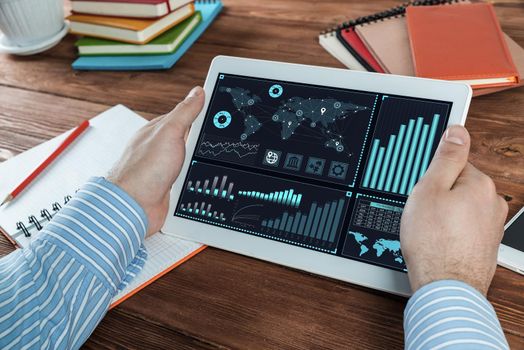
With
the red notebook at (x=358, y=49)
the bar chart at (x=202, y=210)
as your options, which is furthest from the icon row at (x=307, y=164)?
the red notebook at (x=358, y=49)

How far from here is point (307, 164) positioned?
0.81m

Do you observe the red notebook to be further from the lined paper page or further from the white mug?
the white mug

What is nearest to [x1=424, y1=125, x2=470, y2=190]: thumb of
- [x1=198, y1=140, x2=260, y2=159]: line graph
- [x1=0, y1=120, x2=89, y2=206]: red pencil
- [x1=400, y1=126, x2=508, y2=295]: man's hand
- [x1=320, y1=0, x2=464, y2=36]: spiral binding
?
[x1=400, y1=126, x2=508, y2=295]: man's hand

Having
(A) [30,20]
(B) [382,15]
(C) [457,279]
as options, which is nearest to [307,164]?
(C) [457,279]

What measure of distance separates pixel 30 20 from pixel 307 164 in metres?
0.80

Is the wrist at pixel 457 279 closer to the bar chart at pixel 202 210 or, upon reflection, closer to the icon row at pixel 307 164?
the icon row at pixel 307 164

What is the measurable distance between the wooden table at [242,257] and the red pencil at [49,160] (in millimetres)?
51

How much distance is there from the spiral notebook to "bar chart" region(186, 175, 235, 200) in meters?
0.08

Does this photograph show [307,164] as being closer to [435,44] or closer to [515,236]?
[515,236]

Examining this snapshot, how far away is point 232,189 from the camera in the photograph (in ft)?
2.74

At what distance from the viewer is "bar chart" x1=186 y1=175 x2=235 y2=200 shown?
2.75 feet

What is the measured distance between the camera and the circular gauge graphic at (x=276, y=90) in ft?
2.88

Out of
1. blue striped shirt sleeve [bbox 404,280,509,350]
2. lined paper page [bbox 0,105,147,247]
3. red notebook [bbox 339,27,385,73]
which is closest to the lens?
blue striped shirt sleeve [bbox 404,280,509,350]

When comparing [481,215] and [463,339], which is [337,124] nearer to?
[481,215]
